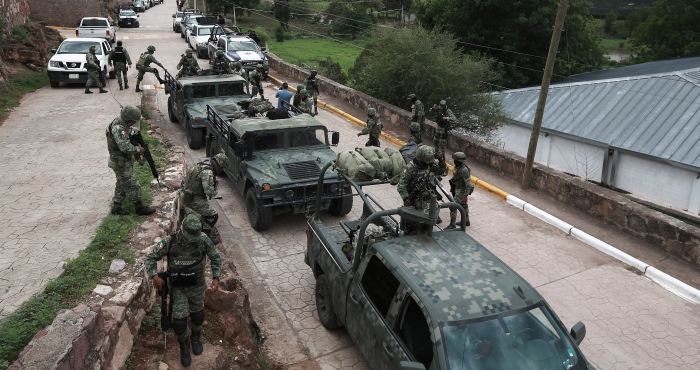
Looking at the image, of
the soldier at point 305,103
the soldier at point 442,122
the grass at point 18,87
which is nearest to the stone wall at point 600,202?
A: the soldier at point 442,122

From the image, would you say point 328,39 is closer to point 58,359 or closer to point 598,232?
point 598,232

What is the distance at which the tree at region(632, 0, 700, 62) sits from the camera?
40.8m

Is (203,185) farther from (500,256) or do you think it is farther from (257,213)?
(500,256)

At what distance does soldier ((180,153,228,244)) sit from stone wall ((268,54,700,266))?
6.57m

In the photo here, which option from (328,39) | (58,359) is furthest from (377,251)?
(328,39)

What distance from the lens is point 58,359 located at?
13.3ft

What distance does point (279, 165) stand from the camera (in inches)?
367

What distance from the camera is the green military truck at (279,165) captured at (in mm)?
8852

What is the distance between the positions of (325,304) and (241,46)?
18.3m

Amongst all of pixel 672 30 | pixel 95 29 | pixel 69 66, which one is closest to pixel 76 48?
pixel 69 66

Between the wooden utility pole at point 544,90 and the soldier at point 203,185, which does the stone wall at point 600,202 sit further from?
the soldier at point 203,185

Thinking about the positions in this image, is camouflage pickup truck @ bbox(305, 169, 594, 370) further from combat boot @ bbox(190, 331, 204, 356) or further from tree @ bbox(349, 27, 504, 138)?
tree @ bbox(349, 27, 504, 138)

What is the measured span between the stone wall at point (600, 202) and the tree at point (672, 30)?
35346 millimetres

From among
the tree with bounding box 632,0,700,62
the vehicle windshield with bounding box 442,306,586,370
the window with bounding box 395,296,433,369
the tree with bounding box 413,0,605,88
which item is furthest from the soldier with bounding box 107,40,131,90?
the tree with bounding box 632,0,700,62
